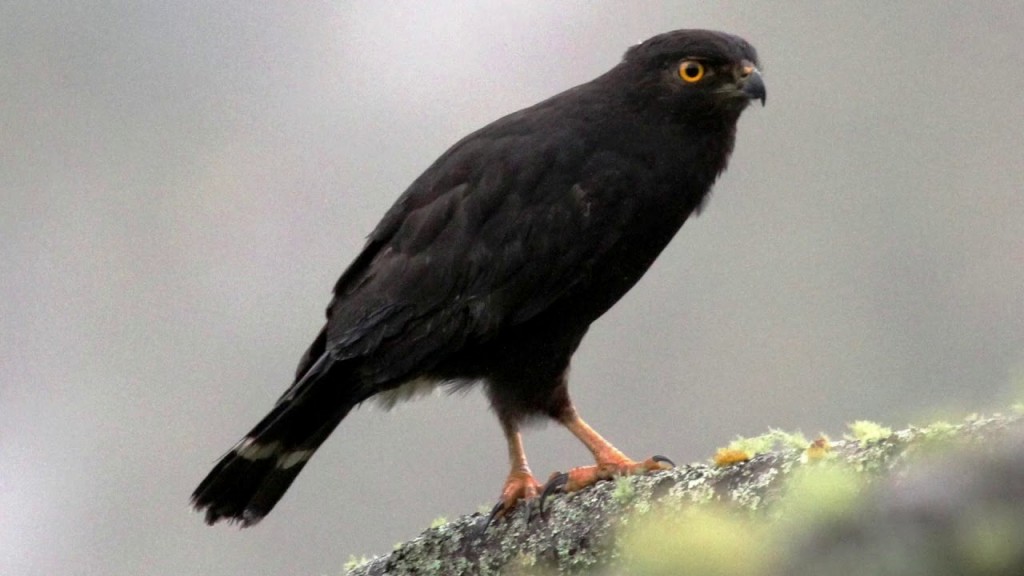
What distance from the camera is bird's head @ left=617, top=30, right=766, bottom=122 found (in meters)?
4.66

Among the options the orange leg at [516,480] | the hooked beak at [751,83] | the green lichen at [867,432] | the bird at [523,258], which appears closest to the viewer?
the green lichen at [867,432]

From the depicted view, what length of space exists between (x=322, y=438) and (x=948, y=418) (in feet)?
12.7

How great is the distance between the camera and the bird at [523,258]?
449 cm

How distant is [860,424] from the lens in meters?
2.58

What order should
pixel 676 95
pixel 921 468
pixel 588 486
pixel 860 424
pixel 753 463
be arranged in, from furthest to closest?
pixel 676 95 → pixel 588 486 → pixel 753 463 → pixel 860 424 → pixel 921 468

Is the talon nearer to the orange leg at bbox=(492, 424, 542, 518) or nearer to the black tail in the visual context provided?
the orange leg at bbox=(492, 424, 542, 518)

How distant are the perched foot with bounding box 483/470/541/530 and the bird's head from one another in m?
1.45

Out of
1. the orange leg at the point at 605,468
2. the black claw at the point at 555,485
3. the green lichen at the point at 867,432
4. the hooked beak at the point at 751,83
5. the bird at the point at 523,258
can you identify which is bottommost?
the green lichen at the point at 867,432

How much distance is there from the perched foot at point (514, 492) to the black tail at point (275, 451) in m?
0.72

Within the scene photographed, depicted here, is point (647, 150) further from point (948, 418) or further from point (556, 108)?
point (948, 418)

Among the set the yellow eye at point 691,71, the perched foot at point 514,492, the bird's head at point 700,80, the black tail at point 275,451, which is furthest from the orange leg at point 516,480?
the yellow eye at point 691,71

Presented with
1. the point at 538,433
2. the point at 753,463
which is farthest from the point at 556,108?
the point at 753,463

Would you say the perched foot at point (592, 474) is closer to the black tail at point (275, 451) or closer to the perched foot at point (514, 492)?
the perched foot at point (514, 492)

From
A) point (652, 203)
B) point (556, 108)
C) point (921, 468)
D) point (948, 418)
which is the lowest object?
point (921, 468)
